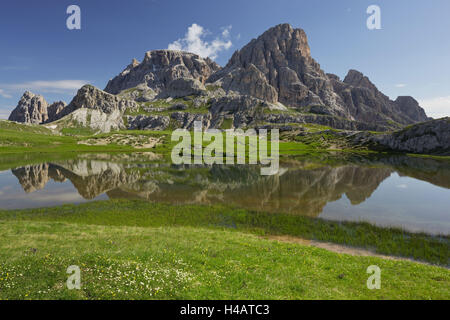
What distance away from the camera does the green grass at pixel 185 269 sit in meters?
12.7

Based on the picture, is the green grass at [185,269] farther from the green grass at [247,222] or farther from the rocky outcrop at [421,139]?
the rocky outcrop at [421,139]

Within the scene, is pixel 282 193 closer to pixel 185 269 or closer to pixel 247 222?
pixel 247 222

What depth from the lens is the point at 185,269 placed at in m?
15.6

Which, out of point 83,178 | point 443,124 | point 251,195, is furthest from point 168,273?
point 443,124

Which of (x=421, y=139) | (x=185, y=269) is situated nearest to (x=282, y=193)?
(x=185, y=269)

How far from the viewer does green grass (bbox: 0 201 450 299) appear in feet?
41.7

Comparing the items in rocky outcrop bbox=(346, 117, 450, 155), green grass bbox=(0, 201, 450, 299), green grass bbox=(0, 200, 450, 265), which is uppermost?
rocky outcrop bbox=(346, 117, 450, 155)

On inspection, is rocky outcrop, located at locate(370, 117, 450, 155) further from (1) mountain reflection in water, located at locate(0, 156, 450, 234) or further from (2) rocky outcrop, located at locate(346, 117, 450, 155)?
(1) mountain reflection in water, located at locate(0, 156, 450, 234)

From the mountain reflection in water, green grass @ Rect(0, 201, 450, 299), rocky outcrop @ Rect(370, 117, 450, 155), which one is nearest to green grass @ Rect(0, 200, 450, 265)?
the mountain reflection in water

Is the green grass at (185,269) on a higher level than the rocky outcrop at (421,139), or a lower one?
lower

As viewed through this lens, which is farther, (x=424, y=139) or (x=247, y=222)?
(x=424, y=139)

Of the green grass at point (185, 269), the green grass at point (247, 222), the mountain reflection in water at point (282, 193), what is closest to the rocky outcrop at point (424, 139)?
the mountain reflection in water at point (282, 193)
